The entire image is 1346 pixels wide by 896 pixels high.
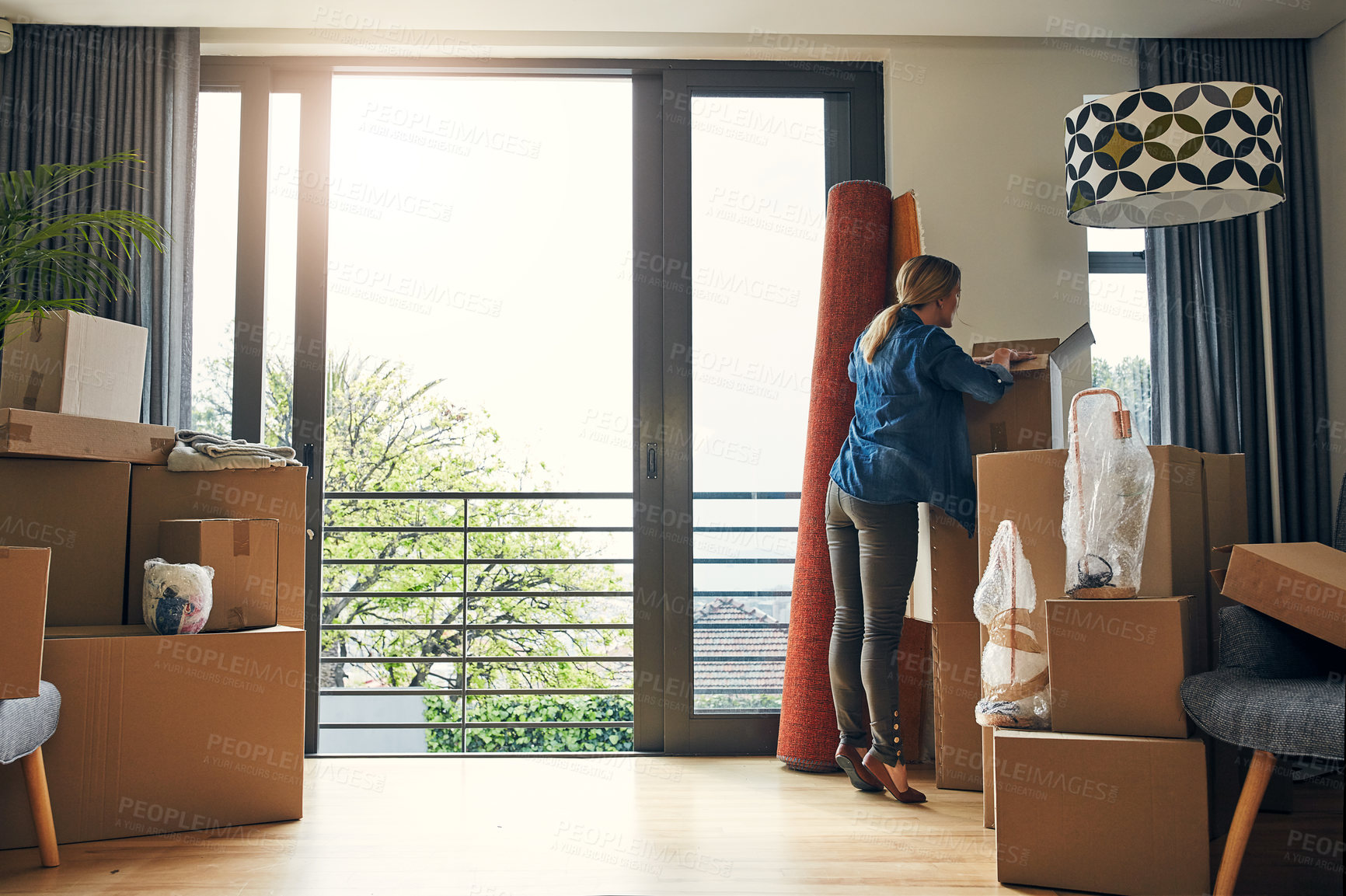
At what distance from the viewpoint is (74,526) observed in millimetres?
2256

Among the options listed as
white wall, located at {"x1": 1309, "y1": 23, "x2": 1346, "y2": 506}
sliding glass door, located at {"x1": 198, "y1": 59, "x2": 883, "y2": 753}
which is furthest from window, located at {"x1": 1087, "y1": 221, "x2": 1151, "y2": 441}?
sliding glass door, located at {"x1": 198, "y1": 59, "x2": 883, "y2": 753}

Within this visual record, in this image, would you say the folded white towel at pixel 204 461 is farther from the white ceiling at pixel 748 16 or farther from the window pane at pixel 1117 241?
the window pane at pixel 1117 241

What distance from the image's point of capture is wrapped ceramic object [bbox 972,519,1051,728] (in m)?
1.96

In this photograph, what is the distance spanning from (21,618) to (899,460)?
6.69 feet

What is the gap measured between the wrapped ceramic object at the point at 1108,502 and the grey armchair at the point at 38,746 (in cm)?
223

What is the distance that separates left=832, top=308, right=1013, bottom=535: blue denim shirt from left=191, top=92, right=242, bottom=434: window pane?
211 cm

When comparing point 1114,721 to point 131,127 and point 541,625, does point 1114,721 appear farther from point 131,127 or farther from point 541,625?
point 131,127

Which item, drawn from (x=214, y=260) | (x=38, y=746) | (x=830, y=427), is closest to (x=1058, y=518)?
(x=830, y=427)

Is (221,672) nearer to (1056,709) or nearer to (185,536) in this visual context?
(185,536)

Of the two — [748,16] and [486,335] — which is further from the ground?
[748,16]

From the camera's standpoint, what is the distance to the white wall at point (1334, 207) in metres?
2.83

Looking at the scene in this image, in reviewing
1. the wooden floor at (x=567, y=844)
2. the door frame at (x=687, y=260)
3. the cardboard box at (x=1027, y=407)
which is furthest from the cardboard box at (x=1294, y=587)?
the door frame at (x=687, y=260)

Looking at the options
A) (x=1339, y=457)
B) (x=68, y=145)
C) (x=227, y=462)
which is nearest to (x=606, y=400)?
(x=227, y=462)

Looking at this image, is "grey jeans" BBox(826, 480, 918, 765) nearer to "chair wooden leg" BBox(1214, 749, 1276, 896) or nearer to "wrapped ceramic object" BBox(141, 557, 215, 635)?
"chair wooden leg" BBox(1214, 749, 1276, 896)
